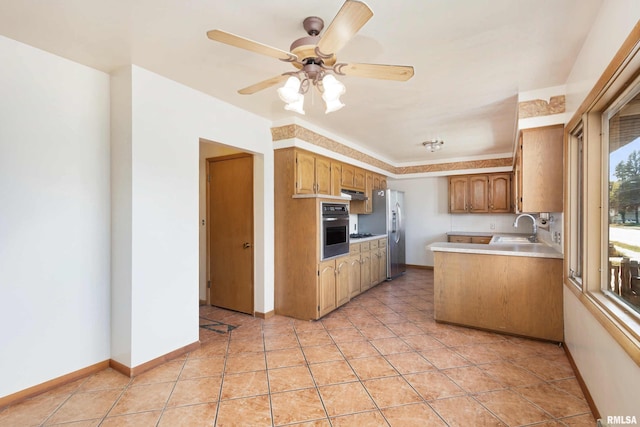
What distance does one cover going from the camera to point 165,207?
2.60 meters

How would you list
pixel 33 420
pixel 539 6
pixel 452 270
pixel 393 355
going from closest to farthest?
pixel 539 6 < pixel 33 420 < pixel 393 355 < pixel 452 270

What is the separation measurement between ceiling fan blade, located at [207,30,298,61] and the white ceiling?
297 mm

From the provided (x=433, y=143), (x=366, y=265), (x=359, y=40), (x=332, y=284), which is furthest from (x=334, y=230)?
(x=359, y=40)

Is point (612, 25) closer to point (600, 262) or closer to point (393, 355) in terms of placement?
point (600, 262)

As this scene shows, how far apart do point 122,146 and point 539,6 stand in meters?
2.93

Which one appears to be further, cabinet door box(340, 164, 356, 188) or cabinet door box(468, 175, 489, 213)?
cabinet door box(468, 175, 489, 213)

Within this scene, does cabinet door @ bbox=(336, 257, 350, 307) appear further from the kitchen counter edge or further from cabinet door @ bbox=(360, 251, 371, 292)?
the kitchen counter edge

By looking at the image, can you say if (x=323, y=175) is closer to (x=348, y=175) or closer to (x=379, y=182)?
(x=348, y=175)

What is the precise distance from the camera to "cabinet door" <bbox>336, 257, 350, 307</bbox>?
3932 mm

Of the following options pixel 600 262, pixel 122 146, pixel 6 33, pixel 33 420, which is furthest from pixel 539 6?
pixel 33 420

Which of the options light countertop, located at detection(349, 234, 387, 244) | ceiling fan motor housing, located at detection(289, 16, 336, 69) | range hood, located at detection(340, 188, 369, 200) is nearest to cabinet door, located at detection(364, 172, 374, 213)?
range hood, located at detection(340, 188, 369, 200)

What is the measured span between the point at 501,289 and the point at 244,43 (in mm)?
3142

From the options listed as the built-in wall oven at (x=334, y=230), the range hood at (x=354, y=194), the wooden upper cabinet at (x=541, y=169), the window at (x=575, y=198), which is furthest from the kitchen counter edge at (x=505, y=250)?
the range hood at (x=354, y=194)

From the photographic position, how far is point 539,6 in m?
1.65
